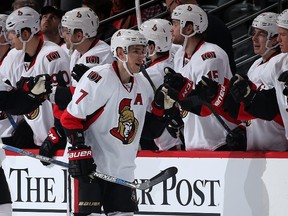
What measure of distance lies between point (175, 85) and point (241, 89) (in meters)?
0.47

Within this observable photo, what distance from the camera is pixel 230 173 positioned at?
712cm

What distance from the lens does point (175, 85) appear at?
6.98m

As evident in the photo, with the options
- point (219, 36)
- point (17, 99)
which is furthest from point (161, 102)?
point (219, 36)

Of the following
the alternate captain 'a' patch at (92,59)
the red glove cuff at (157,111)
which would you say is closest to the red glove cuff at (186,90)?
the red glove cuff at (157,111)

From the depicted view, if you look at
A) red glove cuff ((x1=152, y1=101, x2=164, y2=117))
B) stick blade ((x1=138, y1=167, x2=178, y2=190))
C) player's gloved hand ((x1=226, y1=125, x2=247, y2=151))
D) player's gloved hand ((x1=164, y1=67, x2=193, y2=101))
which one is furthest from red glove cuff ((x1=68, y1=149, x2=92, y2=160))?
player's gloved hand ((x1=226, y1=125, x2=247, y2=151))

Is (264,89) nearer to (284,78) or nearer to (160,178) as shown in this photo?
(284,78)

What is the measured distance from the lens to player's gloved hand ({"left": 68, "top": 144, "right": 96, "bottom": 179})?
6.45 metres

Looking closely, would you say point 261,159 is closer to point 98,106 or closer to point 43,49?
point 98,106

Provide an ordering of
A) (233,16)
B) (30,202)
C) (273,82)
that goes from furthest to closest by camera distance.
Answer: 1. (233,16)
2. (30,202)
3. (273,82)

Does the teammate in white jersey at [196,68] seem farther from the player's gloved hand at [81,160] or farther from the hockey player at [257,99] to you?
the player's gloved hand at [81,160]

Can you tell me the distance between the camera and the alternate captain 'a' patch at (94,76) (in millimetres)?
6551

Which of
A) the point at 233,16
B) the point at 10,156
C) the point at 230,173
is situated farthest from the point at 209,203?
the point at 233,16

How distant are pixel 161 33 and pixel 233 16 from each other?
1.75 m

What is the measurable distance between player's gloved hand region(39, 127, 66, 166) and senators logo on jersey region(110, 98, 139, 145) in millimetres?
933
